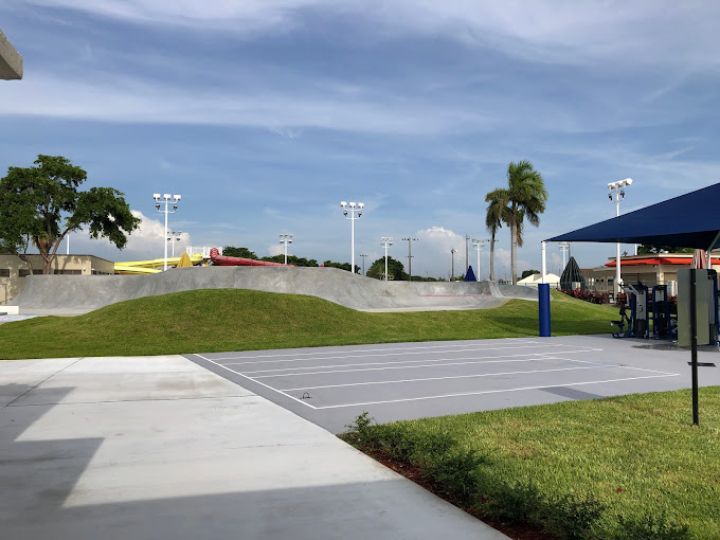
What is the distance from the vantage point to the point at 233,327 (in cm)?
2353

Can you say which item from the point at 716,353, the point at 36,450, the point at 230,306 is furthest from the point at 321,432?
the point at 230,306

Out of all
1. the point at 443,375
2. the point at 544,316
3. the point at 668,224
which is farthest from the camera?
the point at 544,316

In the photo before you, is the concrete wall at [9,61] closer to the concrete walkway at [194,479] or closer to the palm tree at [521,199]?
the concrete walkway at [194,479]

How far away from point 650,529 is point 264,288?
3970 cm

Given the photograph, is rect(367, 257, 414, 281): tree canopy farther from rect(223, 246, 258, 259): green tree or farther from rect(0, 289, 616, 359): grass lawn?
rect(0, 289, 616, 359): grass lawn

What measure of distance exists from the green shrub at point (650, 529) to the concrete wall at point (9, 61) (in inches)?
217

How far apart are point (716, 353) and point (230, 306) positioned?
1837 centimetres

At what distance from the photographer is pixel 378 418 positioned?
25.4ft

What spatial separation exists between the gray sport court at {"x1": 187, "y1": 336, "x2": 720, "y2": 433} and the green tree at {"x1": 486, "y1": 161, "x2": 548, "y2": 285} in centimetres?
3578

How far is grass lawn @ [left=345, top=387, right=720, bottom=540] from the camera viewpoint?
405cm

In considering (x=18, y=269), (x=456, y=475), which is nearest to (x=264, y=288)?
(x=18, y=269)

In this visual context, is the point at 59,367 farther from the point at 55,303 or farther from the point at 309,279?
the point at 55,303

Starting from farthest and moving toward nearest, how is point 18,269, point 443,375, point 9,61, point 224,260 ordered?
point 18,269 → point 224,260 → point 443,375 → point 9,61

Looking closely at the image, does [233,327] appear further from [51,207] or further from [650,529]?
[51,207]
